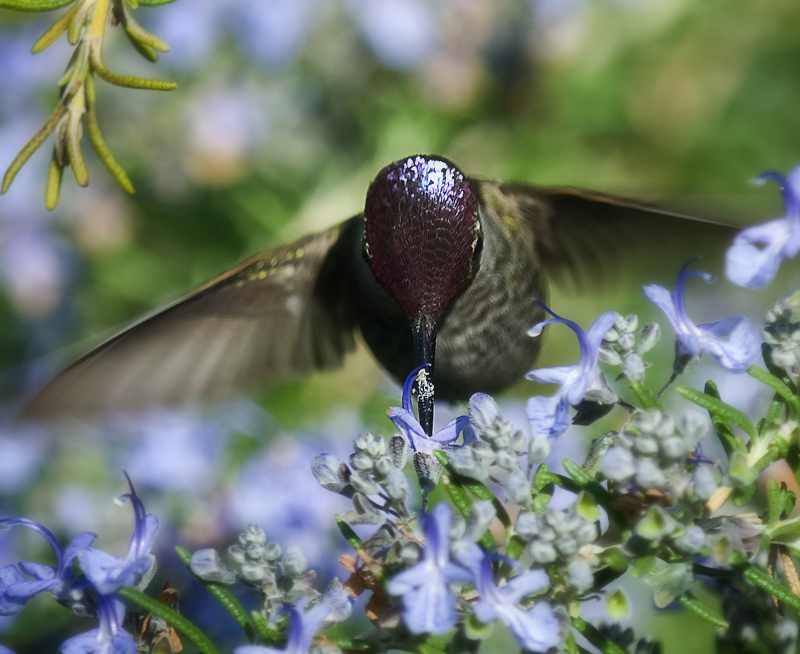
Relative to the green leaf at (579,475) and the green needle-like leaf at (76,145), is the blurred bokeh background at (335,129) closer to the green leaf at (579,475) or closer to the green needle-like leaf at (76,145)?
the green needle-like leaf at (76,145)

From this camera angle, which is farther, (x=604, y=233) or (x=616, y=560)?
(x=604, y=233)

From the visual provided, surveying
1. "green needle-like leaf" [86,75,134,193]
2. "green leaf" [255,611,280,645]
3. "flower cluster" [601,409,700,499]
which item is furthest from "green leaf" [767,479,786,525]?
"green needle-like leaf" [86,75,134,193]

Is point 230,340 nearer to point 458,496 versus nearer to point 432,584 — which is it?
point 458,496

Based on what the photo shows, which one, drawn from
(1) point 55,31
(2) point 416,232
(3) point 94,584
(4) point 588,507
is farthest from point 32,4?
(4) point 588,507

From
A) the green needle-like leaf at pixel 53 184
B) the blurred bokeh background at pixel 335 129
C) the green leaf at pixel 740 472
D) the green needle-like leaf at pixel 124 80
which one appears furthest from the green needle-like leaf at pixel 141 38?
the blurred bokeh background at pixel 335 129

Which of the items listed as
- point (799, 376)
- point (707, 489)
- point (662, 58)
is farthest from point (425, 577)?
point (662, 58)

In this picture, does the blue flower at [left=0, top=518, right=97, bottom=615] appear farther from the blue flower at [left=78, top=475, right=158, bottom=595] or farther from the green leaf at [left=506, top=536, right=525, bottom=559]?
the green leaf at [left=506, top=536, right=525, bottom=559]
